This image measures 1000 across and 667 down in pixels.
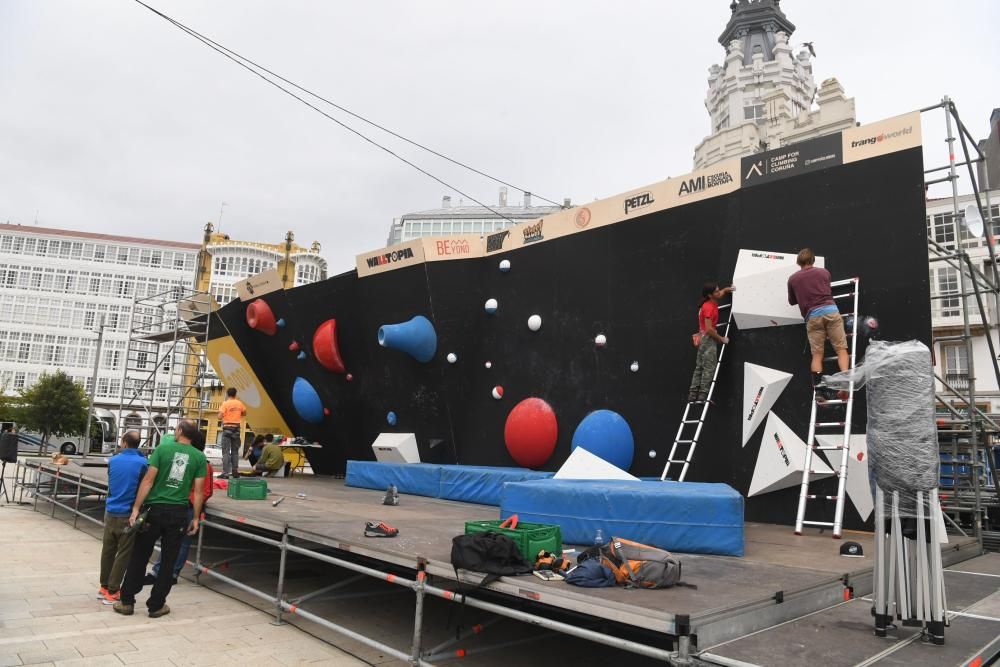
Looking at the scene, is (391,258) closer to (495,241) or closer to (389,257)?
(389,257)

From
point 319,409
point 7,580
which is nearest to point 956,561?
point 7,580

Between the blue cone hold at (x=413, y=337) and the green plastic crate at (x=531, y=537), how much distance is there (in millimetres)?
6463

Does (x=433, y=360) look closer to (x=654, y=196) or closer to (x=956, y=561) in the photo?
(x=654, y=196)

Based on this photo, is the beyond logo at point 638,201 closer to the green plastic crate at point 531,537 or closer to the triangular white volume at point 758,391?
the triangular white volume at point 758,391

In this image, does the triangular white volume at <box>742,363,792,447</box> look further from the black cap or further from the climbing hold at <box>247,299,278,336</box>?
the climbing hold at <box>247,299,278,336</box>

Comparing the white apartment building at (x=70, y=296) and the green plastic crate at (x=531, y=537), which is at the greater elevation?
the white apartment building at (x=70, y=296)

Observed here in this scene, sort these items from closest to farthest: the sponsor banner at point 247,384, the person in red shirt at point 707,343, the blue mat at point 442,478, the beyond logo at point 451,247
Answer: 1. the person in red shirt at point 707,343
2. the blue mat at point 442,478
3. the beyond logo at point 451,247
4. the sponsor banner at point 247,384

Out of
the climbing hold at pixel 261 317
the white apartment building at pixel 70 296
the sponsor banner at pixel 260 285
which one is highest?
the white apartment building at pixel 70 296

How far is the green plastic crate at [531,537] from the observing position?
14.3 feet

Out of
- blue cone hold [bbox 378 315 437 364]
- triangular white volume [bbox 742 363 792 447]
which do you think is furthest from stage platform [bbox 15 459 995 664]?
blue cone hold [bbox 378 315 437 364]

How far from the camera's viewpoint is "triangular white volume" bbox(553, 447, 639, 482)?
23.8 ft

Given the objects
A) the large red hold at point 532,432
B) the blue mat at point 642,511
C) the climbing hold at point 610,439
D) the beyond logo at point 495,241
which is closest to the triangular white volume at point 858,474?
the blue mat at point 642,511

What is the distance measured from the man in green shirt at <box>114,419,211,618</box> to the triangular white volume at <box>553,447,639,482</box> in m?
3.81

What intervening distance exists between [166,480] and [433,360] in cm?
592
